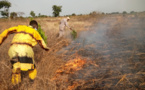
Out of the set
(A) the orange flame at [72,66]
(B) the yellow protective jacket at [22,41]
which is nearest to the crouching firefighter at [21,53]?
(B) the yellow protective jacket at [22,41]

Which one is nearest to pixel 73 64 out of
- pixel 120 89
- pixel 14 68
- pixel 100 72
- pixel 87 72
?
pixel 87 72

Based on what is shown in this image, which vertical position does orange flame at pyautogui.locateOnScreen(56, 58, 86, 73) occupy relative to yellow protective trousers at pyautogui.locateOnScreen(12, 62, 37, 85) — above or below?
below

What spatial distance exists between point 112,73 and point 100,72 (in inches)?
13.5

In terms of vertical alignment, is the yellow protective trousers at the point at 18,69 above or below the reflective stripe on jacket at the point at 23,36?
below

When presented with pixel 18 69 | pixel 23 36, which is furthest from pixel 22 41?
pixel 18 69

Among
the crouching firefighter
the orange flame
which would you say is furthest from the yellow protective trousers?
the orange flame

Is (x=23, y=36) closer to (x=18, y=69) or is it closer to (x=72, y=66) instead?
(x=18, y=69)

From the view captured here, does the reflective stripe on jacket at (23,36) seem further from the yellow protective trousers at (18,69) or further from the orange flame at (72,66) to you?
the orange flame at (72,66)

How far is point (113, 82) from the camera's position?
3332 mm

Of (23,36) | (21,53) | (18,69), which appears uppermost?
(23,36)

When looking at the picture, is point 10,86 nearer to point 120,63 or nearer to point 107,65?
point 107,65

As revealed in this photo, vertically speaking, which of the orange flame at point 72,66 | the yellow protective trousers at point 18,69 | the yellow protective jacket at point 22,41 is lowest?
the orange flame at point 72,66

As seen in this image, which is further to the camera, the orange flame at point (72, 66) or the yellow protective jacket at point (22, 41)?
the orange flame at point (72, 66)

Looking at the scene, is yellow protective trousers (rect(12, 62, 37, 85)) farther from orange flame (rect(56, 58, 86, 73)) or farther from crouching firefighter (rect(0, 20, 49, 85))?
orange flame (rect(56, 58, 86, 73))
